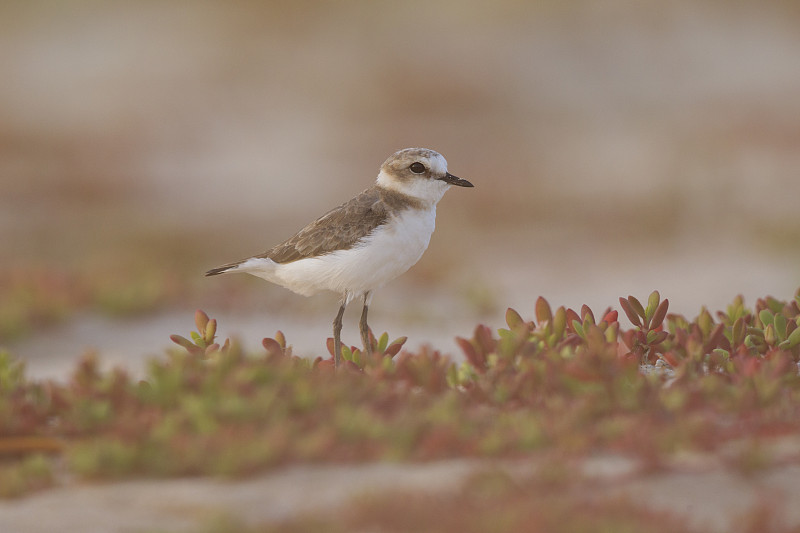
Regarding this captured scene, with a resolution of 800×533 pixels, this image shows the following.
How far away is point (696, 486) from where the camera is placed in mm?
3758

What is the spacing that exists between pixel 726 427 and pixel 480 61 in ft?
77.3

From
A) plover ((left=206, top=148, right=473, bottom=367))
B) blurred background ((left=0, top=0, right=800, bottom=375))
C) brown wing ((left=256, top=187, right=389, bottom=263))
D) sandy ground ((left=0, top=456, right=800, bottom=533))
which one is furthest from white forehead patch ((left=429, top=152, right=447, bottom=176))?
blurred background ((left=0, top=0, right=800, bottom=375))

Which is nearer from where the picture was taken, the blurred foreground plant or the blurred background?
the blurred foreground plant

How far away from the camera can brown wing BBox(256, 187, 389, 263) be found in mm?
5496

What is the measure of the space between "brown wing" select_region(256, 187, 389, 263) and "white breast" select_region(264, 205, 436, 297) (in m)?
0.06

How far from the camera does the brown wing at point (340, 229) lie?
5496 millimetres

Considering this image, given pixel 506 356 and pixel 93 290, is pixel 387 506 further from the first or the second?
pixel 93 290

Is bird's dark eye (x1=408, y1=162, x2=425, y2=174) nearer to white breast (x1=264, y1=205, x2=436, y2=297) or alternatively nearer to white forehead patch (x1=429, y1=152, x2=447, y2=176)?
white forehead patch (x1=429, y1=152, x2=447, y2=176)

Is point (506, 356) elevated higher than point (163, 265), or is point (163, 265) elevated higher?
point (163, 265)

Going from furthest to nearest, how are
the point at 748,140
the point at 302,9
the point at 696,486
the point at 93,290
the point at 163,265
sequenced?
1. the point at 302,9
2. the point at 748,140
3. the point at 163,265
4. the point at 93,290
5. the point at 696,486

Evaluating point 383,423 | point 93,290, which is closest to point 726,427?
point 383,423

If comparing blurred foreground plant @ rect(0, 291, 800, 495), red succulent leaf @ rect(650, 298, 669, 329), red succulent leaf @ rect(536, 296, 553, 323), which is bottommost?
blurred foreground plant @ rect(0, 291, 800, 495)

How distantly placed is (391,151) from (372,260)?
16589mm

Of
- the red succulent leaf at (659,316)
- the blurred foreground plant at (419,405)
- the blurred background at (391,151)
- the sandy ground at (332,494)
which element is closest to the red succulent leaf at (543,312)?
the blurred foreground plant at (419,405)
